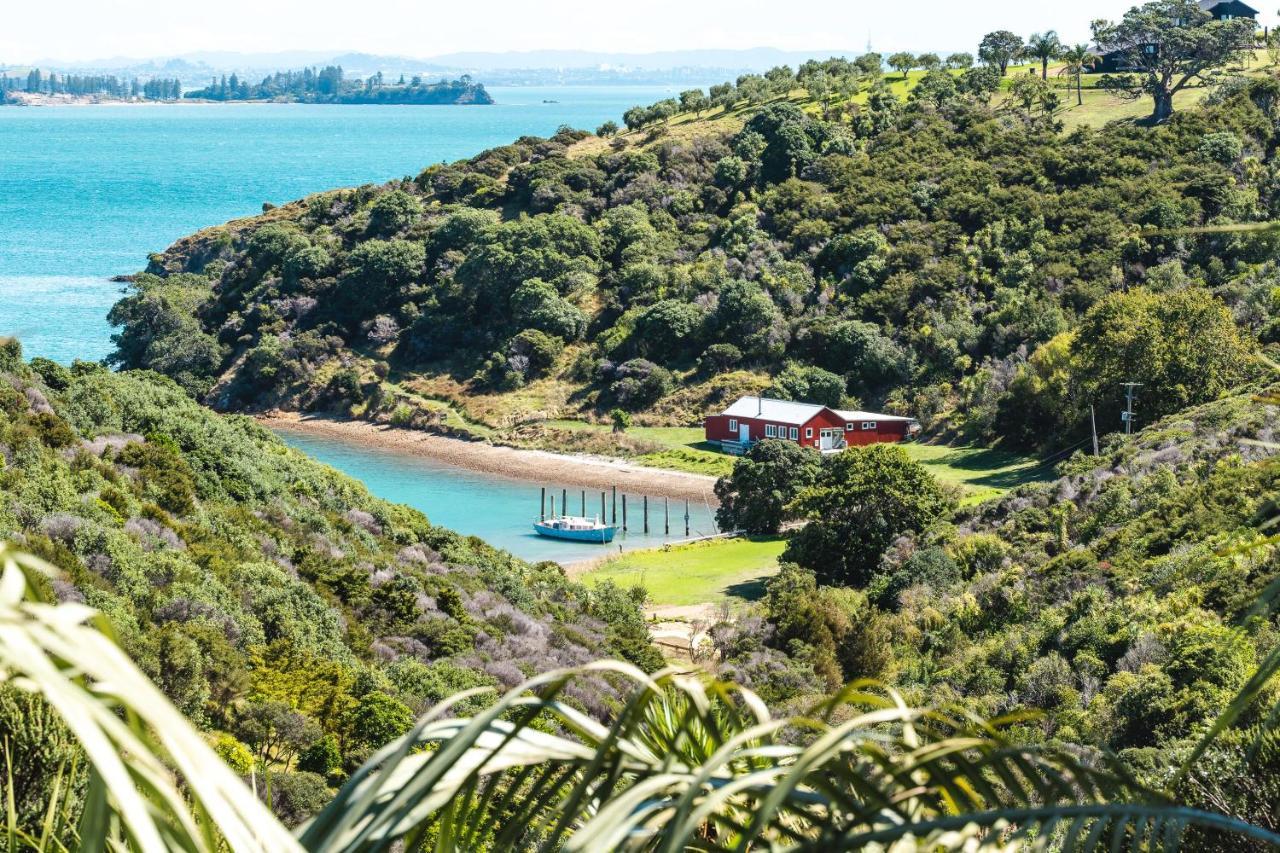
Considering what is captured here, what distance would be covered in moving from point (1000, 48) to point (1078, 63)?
32.5ft

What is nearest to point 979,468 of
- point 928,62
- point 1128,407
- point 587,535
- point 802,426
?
point 1128,407

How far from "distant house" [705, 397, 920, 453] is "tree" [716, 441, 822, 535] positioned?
21.3 ft

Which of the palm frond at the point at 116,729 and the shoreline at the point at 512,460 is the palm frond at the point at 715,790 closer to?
the palm frond at the point at 116,729

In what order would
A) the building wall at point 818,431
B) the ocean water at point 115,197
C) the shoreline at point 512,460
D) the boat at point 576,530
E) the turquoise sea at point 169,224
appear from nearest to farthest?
the boat at point 576,530 → the turquoise sea at point 169,224 → the shoreline at point 512,460 → the building wall at point 818,431 → the ocean water at point 115,197

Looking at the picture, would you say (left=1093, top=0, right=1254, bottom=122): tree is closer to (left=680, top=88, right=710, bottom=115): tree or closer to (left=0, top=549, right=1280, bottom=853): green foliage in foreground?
(left=680, top=88, right=710, bottom=115): tree

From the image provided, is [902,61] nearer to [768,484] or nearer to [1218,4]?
[1218,4]

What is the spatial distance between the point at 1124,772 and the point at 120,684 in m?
1.59

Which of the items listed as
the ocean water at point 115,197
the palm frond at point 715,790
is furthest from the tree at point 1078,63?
the palm frond at point 715,790

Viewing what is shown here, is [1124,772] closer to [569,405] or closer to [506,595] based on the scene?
[506,595]

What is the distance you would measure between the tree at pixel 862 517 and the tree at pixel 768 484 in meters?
4.39

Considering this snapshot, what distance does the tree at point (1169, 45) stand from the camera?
68.5 m

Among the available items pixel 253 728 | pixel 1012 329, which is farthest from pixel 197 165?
pixel 253 728

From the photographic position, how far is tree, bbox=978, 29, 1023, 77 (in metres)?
80.6

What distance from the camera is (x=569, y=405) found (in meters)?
57.6
